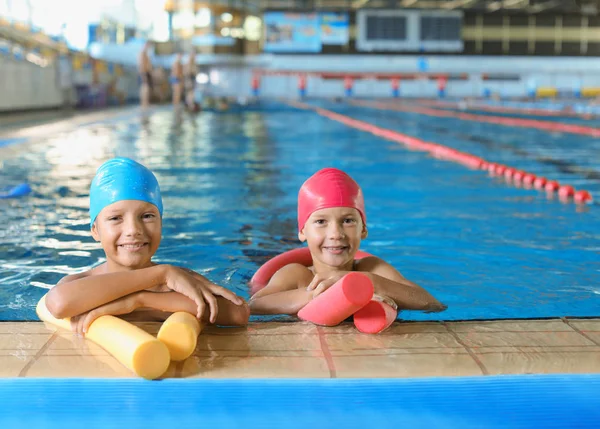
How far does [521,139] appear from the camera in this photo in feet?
38.0

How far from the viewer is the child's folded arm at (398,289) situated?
245 cm

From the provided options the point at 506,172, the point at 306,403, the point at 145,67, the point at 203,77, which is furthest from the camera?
the point at 203,77

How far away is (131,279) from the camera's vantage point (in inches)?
88.9

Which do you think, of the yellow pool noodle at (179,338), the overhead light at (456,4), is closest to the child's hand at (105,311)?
the yellow pool noodle at (179,338)

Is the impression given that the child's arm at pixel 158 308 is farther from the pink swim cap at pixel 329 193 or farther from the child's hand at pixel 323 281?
the pink swim cap at pixel 329 193

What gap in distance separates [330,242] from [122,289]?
72cm

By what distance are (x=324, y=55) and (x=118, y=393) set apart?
3841 cm

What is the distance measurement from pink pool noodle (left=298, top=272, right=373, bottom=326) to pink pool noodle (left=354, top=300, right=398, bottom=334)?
4cm

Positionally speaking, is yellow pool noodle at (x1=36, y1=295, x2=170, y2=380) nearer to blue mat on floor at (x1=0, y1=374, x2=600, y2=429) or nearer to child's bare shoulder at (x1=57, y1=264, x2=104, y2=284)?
blue mat on floor at (x1=0, y1=374, x2=600, y2=429)

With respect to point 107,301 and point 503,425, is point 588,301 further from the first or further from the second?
point 107,301

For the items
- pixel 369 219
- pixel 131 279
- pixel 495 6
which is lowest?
pixel 369 219

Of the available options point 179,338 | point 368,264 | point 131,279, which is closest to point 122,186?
point 131,279

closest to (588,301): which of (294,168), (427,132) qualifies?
(294,168)

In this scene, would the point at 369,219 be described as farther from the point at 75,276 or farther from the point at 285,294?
the point at 75,276
